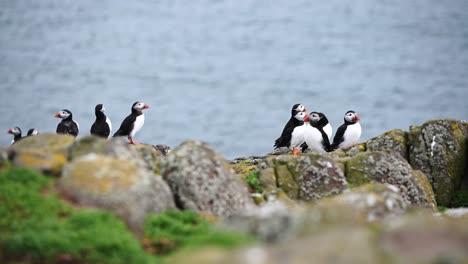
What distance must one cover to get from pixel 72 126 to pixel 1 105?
106564 mm

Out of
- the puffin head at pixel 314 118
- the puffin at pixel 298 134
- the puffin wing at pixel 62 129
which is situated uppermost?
the puffin wing at pixel 62 129

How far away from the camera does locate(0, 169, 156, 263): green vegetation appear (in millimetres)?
12258

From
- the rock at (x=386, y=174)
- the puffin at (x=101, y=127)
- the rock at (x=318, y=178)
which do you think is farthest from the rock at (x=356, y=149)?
the puffin at (x=101, y=127)

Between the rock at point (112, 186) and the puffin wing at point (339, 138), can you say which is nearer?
the rock at point (112, 186)

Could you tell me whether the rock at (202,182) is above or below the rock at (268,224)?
above

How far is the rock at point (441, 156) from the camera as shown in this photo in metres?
22.9

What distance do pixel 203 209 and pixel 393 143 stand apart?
896cm

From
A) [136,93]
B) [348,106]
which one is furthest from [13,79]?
[348,106]

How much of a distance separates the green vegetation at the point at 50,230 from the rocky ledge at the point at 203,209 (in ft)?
0.06

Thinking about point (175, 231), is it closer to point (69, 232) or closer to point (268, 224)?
point (69, 232)

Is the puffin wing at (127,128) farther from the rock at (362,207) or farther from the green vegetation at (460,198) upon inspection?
the rock at (362,207)

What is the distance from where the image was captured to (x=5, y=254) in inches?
481

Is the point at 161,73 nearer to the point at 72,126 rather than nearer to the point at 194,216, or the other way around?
the point at 72,126

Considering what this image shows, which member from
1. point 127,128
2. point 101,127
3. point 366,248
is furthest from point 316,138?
point 366,248
